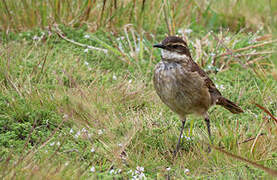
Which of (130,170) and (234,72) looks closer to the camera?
(130,170)

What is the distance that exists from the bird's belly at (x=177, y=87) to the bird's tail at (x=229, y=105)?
654 mm

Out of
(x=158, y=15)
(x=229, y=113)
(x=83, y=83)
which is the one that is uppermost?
(x=158, y=15)

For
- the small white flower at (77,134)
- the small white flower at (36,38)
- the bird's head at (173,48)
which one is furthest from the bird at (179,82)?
the small white flower at (36,38)

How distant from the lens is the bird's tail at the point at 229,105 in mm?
5547

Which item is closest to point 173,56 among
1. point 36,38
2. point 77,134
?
point 77,134

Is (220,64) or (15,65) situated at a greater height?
(15,65)

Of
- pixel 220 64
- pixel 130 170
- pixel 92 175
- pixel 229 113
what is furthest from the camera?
pixel 220 64

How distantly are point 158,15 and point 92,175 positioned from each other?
14.7ft

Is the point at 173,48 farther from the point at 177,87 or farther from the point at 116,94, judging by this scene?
the point at 116,94

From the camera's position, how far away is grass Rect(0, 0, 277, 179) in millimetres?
4375

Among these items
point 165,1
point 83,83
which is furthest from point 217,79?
point 83,83

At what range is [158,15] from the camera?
25.7 ft

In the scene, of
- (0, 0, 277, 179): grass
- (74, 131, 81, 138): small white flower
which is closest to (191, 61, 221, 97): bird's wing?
(0, 0, 277, 179): grass

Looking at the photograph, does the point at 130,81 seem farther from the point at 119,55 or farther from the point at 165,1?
the point at 165,1
